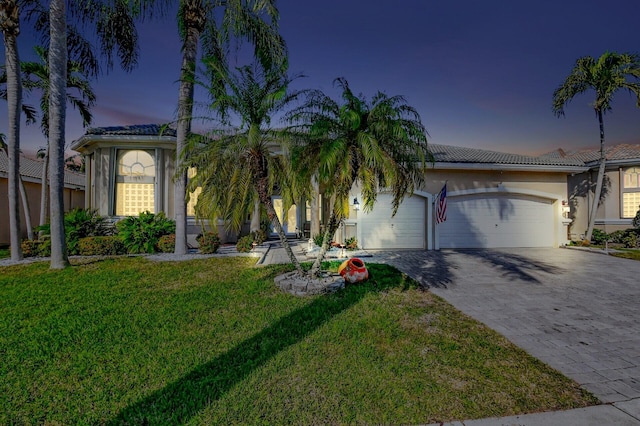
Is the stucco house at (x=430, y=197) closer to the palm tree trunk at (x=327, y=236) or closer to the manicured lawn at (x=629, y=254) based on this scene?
the manicured lawn at (x=629, y=254)

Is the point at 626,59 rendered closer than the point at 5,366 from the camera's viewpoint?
No

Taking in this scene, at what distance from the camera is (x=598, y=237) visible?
1455 centimetres

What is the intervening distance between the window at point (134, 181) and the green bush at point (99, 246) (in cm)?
212

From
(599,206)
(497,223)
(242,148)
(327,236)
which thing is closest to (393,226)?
(497,223)

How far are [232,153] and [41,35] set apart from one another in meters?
11.8

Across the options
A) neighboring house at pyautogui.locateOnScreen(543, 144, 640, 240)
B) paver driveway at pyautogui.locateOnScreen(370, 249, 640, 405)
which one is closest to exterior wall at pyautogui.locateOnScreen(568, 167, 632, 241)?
neighboring house at pyautogui.locateOnScreen(543, 144, 640, 240)

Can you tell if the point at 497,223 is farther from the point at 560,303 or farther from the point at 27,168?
the point at 27,168

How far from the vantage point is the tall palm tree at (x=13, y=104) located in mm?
9273

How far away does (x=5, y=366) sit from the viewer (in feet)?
11.7

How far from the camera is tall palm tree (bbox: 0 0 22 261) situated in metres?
9.27

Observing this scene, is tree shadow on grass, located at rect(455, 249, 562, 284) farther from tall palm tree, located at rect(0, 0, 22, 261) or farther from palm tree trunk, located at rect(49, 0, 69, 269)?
tall palm tree, located at rect(0, 0, 22, 261)

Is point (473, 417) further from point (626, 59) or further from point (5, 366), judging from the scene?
point (626, 59)

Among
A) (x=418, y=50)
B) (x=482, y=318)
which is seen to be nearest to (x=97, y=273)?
(x=482, y=318)

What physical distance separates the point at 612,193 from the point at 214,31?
2034 centimetres
